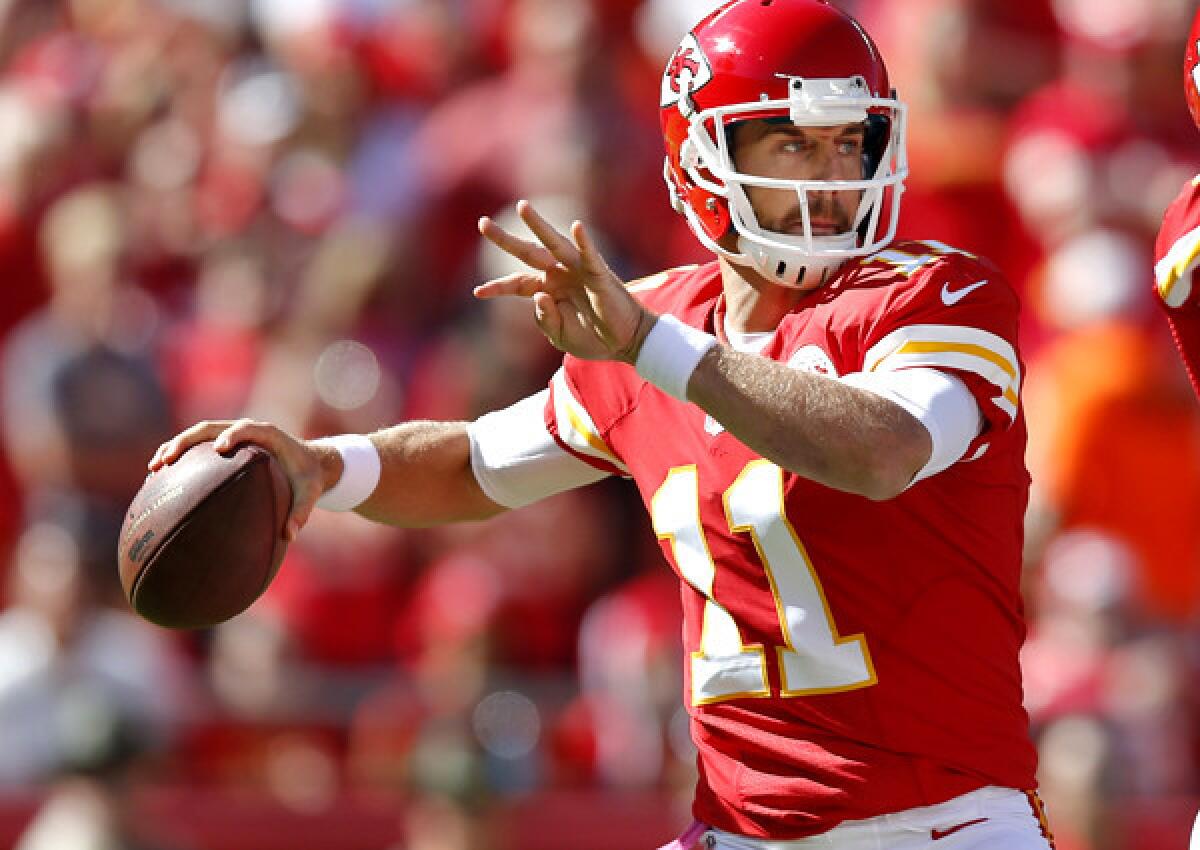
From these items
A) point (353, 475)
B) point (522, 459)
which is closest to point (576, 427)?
point (522, 459)

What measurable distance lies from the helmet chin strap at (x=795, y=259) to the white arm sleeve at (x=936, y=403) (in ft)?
1.14

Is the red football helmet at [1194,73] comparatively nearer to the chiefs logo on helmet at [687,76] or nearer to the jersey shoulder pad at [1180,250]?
the jersey shoulder pad at [1180,250]

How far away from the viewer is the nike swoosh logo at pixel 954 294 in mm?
3674

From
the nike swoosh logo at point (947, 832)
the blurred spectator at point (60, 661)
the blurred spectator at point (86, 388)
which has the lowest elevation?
the blurred spectator at point (60, 661)

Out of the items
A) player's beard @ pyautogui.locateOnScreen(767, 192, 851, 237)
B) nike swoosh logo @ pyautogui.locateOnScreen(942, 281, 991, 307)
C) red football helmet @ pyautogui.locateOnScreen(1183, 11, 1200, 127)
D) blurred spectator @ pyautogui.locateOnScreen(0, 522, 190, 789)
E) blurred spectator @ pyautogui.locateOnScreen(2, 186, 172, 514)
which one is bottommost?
blurred spectator @ pyautogui.locateOnScreen(0, 522, 190, 789)

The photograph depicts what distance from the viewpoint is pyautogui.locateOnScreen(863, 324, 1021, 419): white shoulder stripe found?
360 cm

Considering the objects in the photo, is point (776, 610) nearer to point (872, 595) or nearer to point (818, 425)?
point (872, 595)

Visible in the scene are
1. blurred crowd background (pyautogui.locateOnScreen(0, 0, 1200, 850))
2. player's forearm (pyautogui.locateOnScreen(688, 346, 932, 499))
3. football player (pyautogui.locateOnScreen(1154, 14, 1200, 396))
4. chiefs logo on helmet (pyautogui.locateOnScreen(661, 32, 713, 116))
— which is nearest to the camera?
player's forearm (pyautogui.locateOnScreen(688, 346, 932, 499))

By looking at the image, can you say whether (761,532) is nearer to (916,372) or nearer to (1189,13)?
(916,372)

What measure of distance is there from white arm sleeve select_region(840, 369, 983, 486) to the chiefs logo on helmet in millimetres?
763

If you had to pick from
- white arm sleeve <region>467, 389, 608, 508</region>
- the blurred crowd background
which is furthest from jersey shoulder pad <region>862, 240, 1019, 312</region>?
the blurred crowd background

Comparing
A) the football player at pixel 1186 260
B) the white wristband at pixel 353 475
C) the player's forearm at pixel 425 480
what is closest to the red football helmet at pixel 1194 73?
the football player at pixel 1186 260

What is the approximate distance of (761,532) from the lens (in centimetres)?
379

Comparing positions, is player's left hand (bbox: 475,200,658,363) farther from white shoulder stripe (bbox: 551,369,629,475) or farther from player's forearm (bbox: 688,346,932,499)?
white shoulder stripe (bbox: 551,369,629,475)
